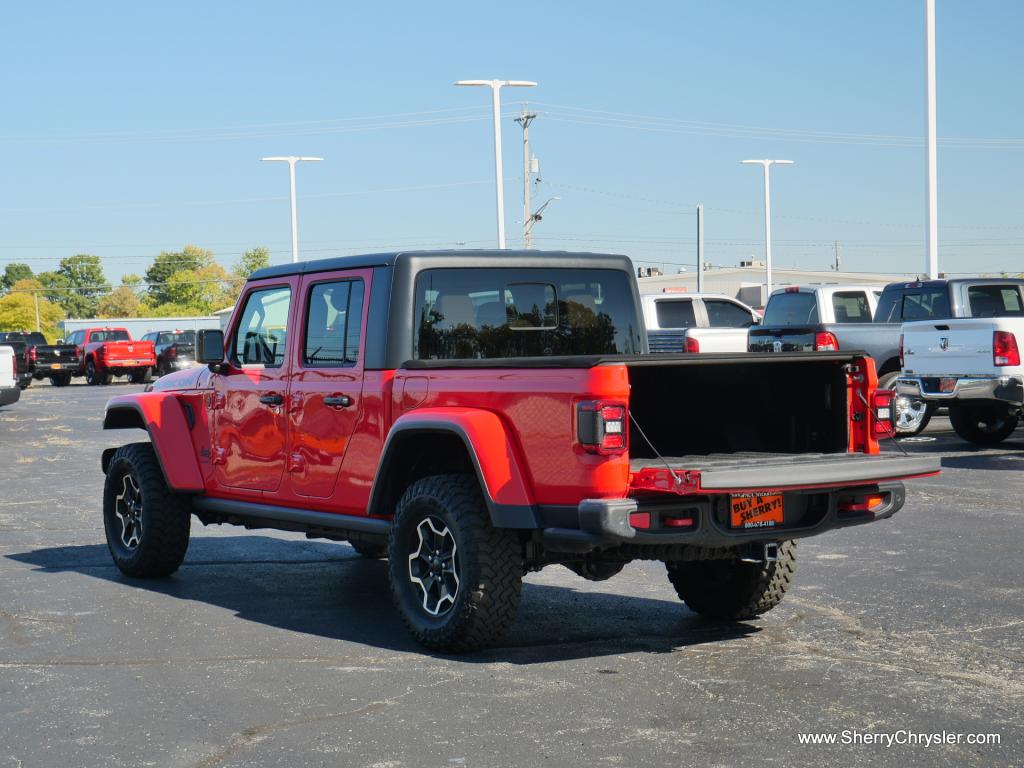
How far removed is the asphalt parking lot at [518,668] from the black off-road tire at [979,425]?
7.68 metres

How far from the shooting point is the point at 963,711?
5.55m

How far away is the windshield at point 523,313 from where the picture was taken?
296 inches

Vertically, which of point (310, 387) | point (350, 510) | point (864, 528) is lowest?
point (864, 528)

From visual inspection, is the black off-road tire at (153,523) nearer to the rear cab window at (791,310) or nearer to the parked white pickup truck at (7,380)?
the rear cab window at (791,310)

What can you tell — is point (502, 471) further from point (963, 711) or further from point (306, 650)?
point (963, 711)

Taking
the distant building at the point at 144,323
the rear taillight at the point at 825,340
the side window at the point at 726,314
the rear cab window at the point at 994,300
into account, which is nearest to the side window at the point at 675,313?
the side window at the point at 726,314

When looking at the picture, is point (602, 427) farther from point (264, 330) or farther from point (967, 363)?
point (967, 363)

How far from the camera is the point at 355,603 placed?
820 cm

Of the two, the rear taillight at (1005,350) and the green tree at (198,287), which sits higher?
the green tree at (198,287)

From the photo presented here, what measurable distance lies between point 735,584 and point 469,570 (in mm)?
1638

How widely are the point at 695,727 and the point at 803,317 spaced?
53.4ft

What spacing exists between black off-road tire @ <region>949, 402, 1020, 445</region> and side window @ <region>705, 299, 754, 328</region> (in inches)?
247

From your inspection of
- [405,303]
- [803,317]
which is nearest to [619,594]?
[405,303]

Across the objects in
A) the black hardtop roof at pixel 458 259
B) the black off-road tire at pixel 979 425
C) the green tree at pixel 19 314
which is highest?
the green tree at pixel 19 314
